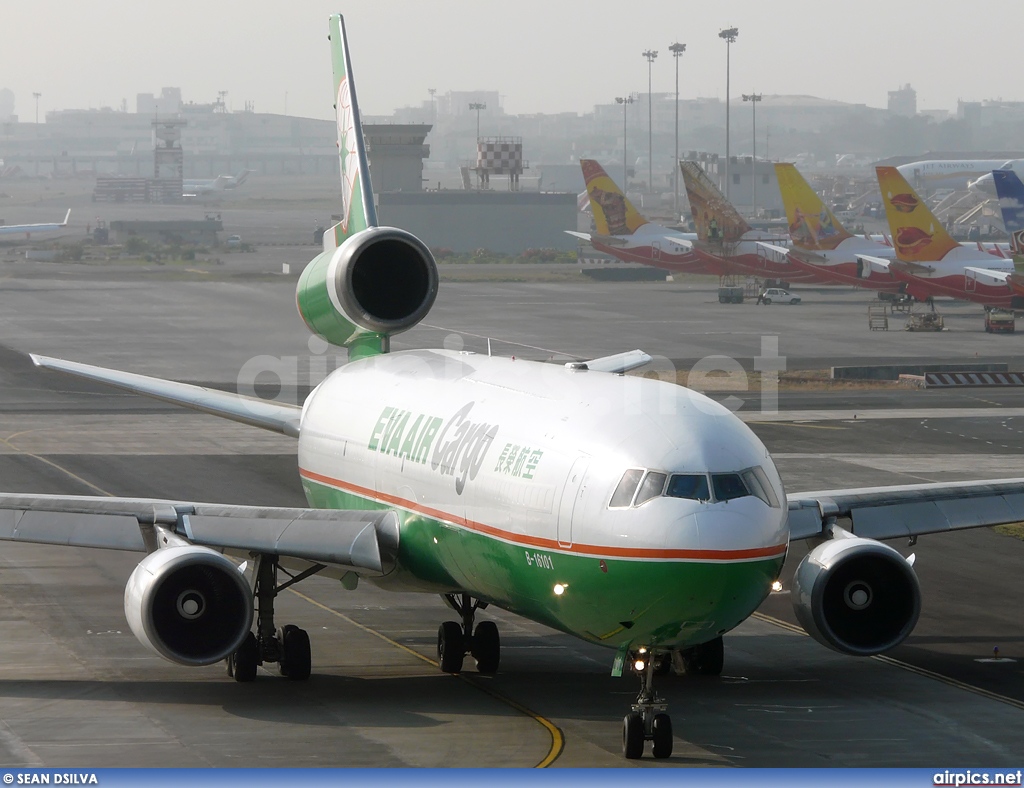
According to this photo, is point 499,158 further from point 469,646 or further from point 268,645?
point 268,645

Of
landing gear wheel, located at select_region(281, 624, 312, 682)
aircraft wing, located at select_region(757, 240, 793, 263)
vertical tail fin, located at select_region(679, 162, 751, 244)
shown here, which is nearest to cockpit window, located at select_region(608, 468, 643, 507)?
landing gear wheel, located at select_region(281, 624, 312, 682)

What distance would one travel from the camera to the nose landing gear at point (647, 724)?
66.4 feet

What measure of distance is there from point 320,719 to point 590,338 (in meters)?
67.8

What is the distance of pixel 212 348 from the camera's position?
81.0 meters

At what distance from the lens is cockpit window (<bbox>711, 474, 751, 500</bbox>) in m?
19.5

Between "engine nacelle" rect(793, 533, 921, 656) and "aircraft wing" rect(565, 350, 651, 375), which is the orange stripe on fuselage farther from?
"aircraft wing" rect(565, 350, 651, 375)

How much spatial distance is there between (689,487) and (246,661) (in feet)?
29.6

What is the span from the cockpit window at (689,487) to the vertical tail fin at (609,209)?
116m

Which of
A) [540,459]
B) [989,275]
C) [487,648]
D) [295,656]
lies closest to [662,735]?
[540,459]

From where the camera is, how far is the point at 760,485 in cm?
1994

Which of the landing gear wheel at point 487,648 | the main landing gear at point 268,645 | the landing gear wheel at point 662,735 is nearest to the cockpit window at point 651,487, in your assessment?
the landing gear wheel at point 662,735

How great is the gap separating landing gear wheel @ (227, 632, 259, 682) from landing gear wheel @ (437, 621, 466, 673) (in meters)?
2.96

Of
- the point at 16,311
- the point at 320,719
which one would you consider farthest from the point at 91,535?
the point at 16,311

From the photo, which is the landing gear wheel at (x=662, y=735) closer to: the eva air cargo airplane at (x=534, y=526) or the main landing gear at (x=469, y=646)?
the eva air cargo airplane at (x=534, y=526)
